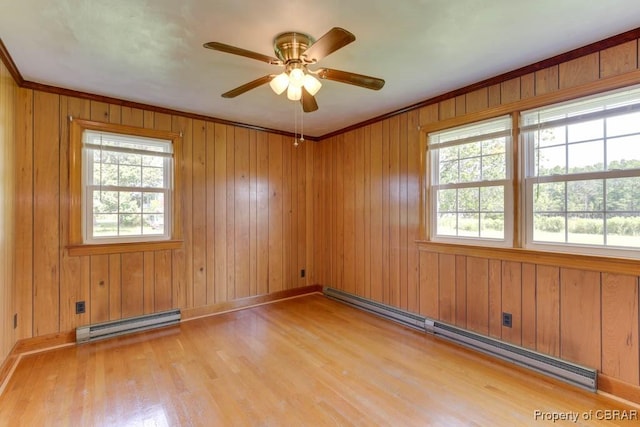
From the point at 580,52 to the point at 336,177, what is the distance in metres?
2.95

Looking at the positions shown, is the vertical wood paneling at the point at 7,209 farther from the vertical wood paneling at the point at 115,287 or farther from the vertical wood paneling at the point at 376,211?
the vertical wood paneling at the point at 376,211

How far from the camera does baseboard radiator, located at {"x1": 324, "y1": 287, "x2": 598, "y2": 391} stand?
7.27 ft

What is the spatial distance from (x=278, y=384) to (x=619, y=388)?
2.41 metres

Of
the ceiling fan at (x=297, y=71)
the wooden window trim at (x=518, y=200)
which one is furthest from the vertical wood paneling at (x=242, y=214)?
the wooden window trim at (x=518, y=200)

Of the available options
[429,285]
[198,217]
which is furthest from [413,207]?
[198,217]

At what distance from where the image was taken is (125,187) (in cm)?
329

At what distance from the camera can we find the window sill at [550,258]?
6.78 feet

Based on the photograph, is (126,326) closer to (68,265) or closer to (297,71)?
(68,265)

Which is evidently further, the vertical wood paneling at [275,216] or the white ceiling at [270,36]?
the vertical wood paneling at [275,216]

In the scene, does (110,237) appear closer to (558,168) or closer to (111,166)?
(111,166)

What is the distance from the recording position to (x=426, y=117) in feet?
10.9

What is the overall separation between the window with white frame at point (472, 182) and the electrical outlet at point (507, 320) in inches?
25.3

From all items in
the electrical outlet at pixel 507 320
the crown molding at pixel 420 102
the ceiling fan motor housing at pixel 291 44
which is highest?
the crown molding at pixel 420 102

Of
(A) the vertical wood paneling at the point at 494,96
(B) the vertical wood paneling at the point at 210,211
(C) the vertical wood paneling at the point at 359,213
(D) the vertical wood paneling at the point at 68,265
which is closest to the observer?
(A) the vertical wood paneling at the point at 494,96
